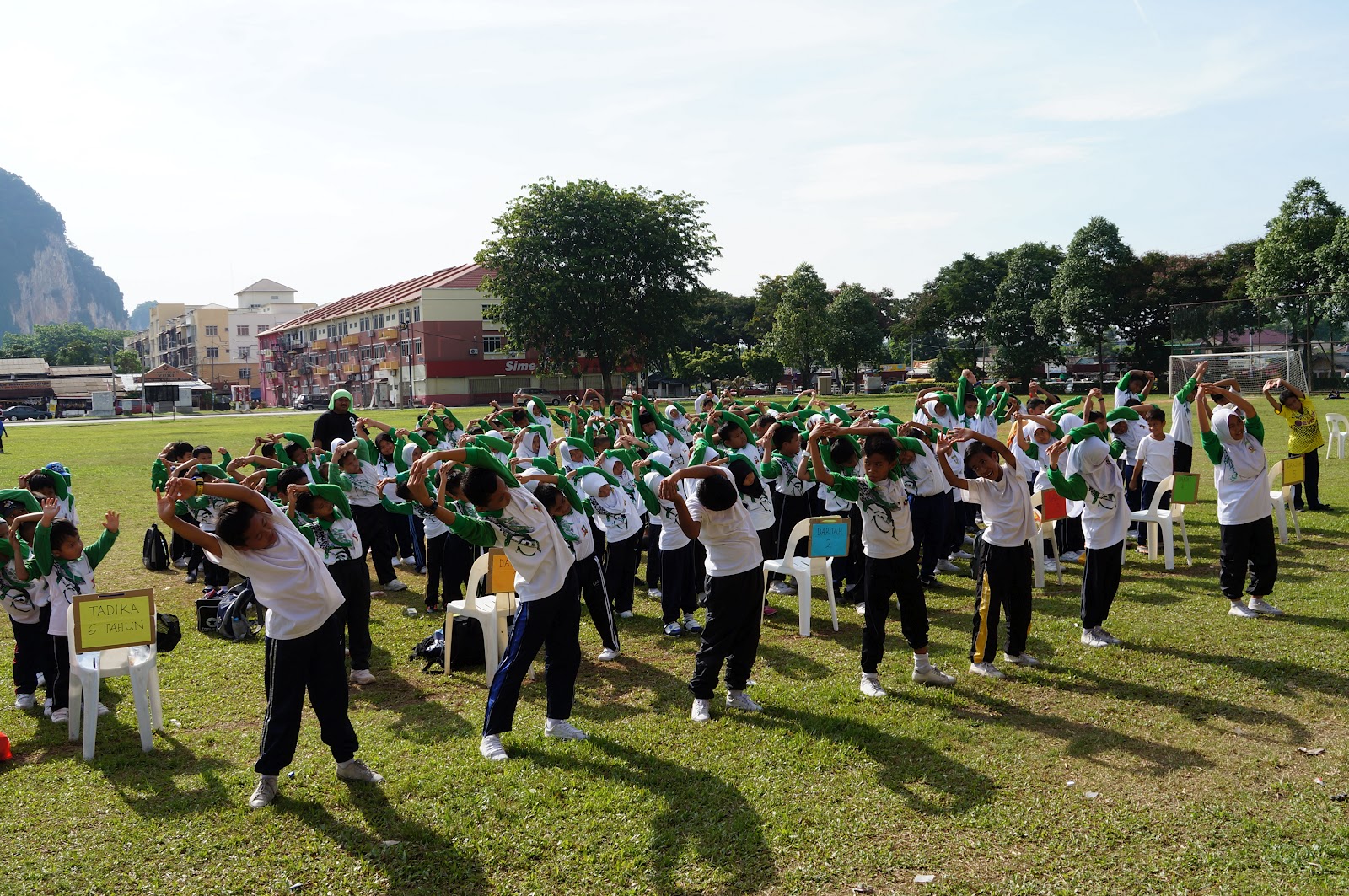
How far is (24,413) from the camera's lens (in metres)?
62.6

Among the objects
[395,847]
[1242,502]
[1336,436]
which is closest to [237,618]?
[395,847]

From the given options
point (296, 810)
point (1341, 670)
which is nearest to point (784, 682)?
point (296, 810)

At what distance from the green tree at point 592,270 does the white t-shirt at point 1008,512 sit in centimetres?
4025

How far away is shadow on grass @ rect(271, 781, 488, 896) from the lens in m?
4.40

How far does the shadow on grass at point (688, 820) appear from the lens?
4.39m

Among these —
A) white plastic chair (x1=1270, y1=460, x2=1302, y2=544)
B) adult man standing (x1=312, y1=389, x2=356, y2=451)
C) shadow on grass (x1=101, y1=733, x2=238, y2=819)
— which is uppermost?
adult man standing (x1=312, y1=389, x2=356, y2=451)

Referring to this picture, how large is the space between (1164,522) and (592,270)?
38.1 m

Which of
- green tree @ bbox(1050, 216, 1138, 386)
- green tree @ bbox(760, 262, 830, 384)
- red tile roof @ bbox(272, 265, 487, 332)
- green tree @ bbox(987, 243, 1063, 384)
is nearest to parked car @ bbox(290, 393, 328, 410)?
red tile roof @ bbox(272, 265, 487, 332)

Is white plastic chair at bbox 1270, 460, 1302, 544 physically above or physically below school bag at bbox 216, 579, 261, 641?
above

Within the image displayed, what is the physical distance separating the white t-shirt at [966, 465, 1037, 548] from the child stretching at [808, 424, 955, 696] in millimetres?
670

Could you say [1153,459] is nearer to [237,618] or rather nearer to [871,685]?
[871,685]

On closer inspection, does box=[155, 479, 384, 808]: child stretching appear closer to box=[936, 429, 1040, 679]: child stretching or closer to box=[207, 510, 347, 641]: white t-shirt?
box=[207, 510, 347, 641]: white t-shirt

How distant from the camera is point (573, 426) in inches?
461

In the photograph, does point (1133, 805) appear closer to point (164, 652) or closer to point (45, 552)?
point (45, 552)
